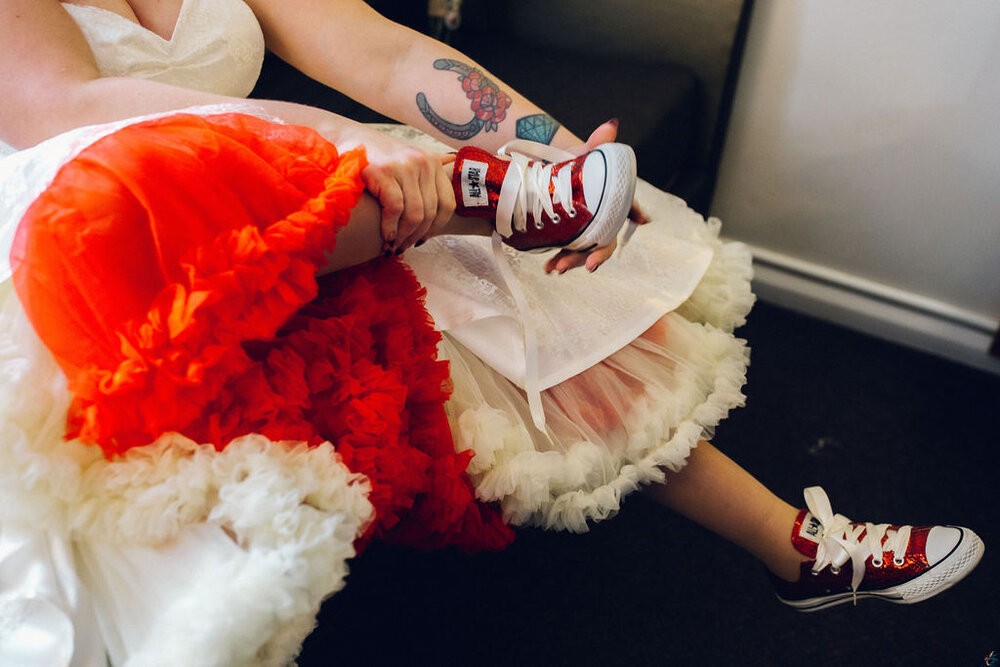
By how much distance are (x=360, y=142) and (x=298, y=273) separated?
188 mm

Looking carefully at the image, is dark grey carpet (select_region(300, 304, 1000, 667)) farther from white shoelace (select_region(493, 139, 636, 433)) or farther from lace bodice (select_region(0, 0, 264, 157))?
lace bodice (select_region(0, 0, 264, 157))

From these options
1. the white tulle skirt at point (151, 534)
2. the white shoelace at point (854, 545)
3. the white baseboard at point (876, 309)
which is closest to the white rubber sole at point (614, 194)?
the white tulle skirt at point (151, 534)

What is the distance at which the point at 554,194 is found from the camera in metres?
0.72

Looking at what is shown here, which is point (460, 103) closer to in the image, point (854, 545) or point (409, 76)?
point (409, 76)

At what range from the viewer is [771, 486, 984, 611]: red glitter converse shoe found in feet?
2.72

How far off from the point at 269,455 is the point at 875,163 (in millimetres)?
1289

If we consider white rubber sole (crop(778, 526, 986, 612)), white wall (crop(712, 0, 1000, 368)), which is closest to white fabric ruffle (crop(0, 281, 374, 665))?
white rubber sole (crop(778, 526, 986, 612))

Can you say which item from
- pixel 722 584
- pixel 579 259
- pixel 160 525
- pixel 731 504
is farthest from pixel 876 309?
pixel 160 525

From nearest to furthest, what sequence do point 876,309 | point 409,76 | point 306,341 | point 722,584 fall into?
point 306,341
point 409,76
point 722,584
point 876,309

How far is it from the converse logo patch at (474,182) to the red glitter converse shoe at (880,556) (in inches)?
20.9

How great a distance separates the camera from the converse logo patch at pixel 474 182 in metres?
0.72

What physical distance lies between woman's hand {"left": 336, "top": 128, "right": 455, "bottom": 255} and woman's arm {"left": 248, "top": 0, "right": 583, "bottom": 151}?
0.80ft

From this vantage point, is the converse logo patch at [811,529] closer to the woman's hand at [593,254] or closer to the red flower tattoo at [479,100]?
the woman's hand at [593,254]

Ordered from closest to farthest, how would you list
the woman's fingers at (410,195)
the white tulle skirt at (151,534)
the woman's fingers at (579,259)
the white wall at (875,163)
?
the white tulle skirt at (151,534)
the woman's fingers at (410,195)
the woman's fingers at (579,259)
the white wall at (875,163)
